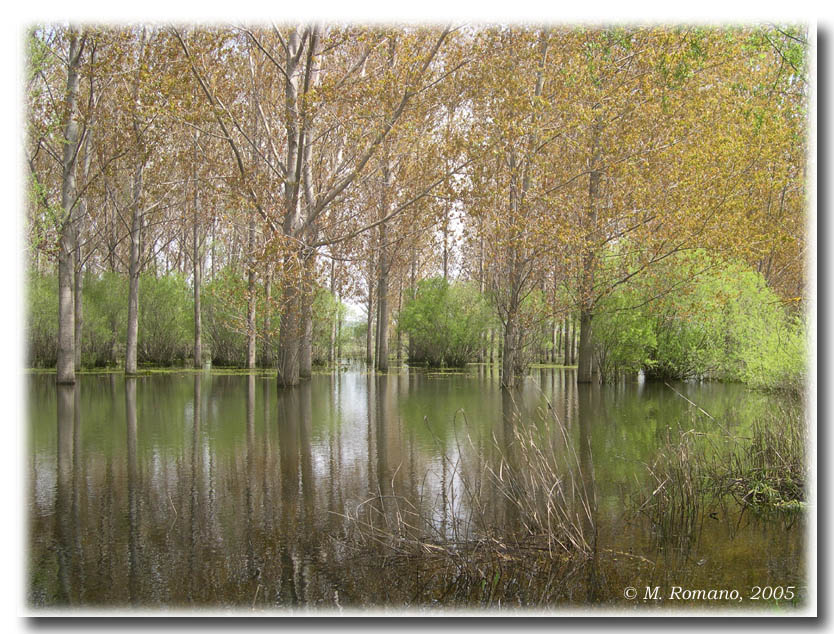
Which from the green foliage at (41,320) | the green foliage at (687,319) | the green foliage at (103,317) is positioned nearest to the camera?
the green foliage at (687,319)

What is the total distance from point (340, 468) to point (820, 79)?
20.0 ft

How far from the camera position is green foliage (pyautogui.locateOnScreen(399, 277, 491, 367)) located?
97.2 ft

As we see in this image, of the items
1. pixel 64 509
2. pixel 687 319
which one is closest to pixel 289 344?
pixel 687 319

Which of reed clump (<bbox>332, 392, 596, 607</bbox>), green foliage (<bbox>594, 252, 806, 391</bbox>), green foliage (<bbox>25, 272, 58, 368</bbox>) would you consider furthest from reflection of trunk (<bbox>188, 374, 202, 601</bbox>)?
green foliage (<bbox>25, 272, 58, 368</bbox>)

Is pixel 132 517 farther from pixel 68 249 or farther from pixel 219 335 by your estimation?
pixel 219 335

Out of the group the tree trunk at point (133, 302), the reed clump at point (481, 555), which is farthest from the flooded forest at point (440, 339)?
the tree trunk at point (133, 302)

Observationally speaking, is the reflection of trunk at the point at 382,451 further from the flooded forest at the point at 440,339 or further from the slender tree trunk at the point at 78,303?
the slender tree trunk at the point at 78,303

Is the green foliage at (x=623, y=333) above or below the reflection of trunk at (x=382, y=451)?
above

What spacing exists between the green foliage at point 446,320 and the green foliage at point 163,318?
9.11 meters

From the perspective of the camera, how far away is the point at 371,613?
158 inches

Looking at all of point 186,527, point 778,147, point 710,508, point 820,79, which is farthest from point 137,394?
point 778,147

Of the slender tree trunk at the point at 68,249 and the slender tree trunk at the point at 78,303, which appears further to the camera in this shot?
the slender tree trunk at the point at 78,303

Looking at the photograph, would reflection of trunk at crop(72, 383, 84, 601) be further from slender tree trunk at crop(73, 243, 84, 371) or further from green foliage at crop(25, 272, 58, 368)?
green foliage at crop(25, 272, 58, 368)

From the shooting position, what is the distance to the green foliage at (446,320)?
97.2 ft
